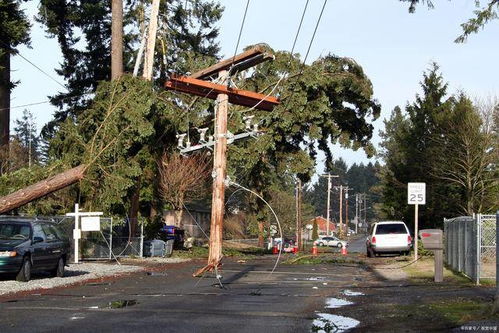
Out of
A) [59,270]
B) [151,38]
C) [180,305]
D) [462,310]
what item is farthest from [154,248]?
[462,310]

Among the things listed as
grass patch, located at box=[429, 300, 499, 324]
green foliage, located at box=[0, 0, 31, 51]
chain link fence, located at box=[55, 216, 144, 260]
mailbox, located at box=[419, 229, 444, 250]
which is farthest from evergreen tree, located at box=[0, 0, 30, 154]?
grass patch, located at box=[429, 300, 499, 324]

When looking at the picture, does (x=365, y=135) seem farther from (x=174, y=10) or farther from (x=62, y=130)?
(x=62, y=130)

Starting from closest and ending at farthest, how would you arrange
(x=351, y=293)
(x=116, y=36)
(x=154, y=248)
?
(x=351, y=293) → (x=154, y=248) → (x=116, y=36)

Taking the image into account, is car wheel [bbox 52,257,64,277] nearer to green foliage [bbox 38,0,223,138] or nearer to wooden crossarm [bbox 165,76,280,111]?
wooden crossarm [bbox 165,76,280,111]

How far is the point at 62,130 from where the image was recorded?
3256 cm

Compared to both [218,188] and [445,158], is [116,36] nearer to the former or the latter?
[218,188]

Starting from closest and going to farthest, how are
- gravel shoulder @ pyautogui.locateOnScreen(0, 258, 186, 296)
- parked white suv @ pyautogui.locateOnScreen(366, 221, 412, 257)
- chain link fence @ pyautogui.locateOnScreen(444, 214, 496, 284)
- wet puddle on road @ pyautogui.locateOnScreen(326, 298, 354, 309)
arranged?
wet puddle on road @ pyautogui.locateOnScreen(326, 298, 354, 309) → gravel shoulder @ pyautogui.locateOnScreen(0, 258, 186, 296) → chain link fence @ pyautogui.locateOnScreen(444, 214, 496, 284) → parked white suv @ pyautogui.locateOnScreen(366, 221, 412, 257)

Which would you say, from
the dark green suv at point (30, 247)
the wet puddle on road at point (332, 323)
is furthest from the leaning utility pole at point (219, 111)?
the wet puddle on road at point (332, 323)

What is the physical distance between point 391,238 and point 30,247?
60.9ft

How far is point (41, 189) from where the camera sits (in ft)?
89.0

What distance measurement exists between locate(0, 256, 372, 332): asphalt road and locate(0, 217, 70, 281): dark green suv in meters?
1.58

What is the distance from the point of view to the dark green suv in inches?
709

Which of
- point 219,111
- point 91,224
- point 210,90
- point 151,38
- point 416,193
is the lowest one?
point 91,224

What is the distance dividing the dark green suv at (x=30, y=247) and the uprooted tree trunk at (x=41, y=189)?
5.54 m
